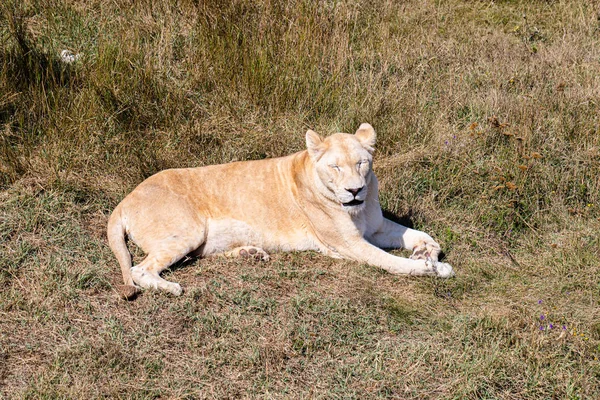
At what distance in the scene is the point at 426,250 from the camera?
5.16m

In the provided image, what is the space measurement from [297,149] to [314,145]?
1.46 metres

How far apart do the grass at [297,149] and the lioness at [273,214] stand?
0.52ft

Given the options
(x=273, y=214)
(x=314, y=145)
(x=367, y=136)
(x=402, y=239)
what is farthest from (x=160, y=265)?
(x=402, y=239)

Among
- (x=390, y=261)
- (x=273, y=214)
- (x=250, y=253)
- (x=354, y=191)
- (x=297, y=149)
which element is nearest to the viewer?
(x=354, y=191)

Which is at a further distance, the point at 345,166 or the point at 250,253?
the point at 250,253

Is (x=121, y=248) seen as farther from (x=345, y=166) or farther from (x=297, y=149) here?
(x=297, y=149)

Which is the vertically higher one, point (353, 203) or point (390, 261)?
point (353, 203)

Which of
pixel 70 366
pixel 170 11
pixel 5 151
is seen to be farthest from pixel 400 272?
pixel 170 11

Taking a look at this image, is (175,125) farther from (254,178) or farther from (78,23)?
(78,23)

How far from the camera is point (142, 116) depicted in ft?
21.0

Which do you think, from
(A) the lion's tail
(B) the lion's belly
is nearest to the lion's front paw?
(B) the lion's belly

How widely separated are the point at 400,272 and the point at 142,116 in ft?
9.39

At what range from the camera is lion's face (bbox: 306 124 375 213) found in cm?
475

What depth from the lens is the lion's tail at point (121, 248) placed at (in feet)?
15.0
